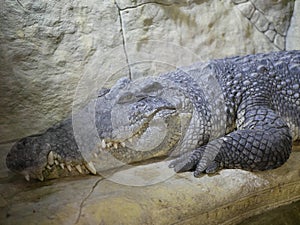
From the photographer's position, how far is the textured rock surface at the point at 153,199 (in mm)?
1659

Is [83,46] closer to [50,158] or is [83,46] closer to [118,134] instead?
[118,134]

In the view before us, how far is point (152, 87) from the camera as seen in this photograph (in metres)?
2.29

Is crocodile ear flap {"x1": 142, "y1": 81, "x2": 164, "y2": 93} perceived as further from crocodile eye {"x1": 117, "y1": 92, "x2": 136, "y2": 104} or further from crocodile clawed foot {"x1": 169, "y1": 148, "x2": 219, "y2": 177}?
crocodile clawed foot {"x1": 169, "y1": 148, "x2": 219, "y2": 177}

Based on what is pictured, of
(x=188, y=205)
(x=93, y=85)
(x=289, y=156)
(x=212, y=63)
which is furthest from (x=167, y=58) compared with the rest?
(x=188, y=205)

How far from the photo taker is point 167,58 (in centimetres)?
280

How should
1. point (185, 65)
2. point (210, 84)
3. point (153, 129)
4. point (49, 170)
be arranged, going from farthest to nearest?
point (185, 65) < point (210, 84) < point (153, 129) < point (49, 170)

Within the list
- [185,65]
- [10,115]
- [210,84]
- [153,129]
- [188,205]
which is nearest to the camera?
[188,205]

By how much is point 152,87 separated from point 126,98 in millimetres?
180

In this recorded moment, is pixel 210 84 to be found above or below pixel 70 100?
above

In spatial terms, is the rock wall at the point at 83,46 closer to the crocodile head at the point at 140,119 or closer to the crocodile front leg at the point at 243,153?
the crocodile head at the point at 140,119

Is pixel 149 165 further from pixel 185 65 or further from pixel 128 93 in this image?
pixel 185 65

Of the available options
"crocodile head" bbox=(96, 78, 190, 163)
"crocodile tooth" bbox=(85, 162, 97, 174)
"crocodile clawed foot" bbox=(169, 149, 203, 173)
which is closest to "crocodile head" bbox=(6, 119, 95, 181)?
"crocodile tooth" bbox=(85, 162, 97, 174)

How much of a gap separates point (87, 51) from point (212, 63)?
827 millimetres

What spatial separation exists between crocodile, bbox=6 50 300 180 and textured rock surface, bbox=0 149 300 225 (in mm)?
76
